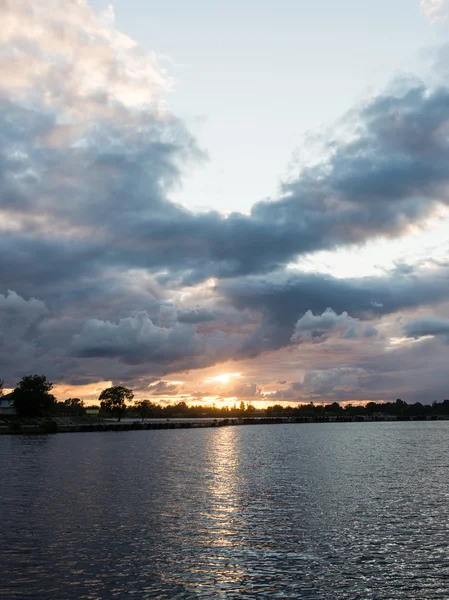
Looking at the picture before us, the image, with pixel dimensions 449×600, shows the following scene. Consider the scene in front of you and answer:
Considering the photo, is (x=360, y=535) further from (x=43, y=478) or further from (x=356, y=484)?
(x=43, y=478)

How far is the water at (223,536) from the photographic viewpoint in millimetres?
32031

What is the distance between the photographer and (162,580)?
33.1 m

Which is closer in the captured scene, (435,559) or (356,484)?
(435,559)

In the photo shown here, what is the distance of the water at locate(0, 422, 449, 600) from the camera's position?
32.0 metres

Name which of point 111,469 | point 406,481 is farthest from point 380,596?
point 111,469

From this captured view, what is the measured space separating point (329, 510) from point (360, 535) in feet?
36.2

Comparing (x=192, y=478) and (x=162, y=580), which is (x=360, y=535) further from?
(x=192, y=478)

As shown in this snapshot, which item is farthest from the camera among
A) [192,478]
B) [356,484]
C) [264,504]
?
[192,478]

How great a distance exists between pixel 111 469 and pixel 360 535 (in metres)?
59.9

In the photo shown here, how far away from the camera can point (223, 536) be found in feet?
146

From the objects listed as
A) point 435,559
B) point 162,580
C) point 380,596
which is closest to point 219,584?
point 162,580

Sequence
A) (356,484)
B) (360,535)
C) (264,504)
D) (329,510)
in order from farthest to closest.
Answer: (356,484), (264,504), (329,510), (360,535)

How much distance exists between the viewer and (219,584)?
32.3 metres

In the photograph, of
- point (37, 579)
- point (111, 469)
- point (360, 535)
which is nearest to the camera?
point (37, 579)
